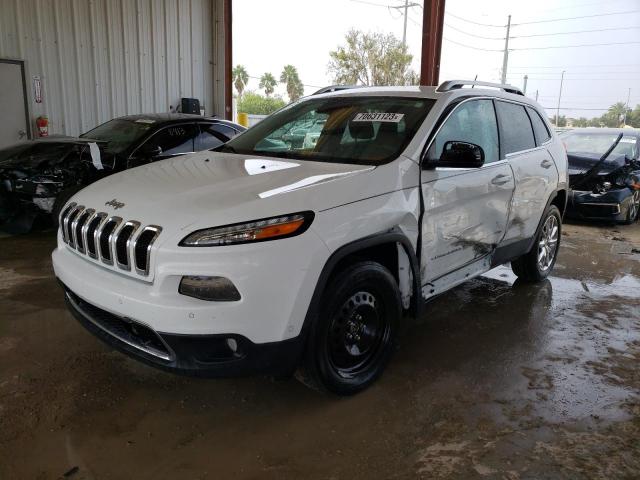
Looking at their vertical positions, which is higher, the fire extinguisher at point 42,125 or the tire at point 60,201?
the fire extinguisher at point 42,125

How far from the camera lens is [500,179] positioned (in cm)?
391

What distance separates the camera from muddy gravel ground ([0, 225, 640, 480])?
95.7 inches

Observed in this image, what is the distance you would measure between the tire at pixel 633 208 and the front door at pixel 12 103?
10526 millimetres

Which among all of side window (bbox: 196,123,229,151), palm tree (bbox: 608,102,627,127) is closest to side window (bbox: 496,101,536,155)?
side window (bbox: 196,123,229,151)

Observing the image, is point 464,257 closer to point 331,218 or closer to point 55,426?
point 331,218

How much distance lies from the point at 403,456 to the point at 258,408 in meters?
0.83

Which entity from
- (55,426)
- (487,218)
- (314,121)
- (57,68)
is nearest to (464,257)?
(487,218)

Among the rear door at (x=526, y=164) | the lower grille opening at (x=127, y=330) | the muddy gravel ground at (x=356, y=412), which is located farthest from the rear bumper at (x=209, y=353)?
the rear door at (x=526, y=164)

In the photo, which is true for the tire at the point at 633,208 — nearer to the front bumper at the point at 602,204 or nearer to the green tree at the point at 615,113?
the front bumper at the point at 602,204


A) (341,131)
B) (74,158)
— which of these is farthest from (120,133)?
(341,131)

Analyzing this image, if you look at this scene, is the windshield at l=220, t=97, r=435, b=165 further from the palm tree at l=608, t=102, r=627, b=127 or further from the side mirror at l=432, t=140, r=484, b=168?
the palm tree at l=608, t=102, r=627, b=127

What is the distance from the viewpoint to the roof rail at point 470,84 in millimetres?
3678

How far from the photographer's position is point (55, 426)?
105 inches

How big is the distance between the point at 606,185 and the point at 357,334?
6.83 metres
